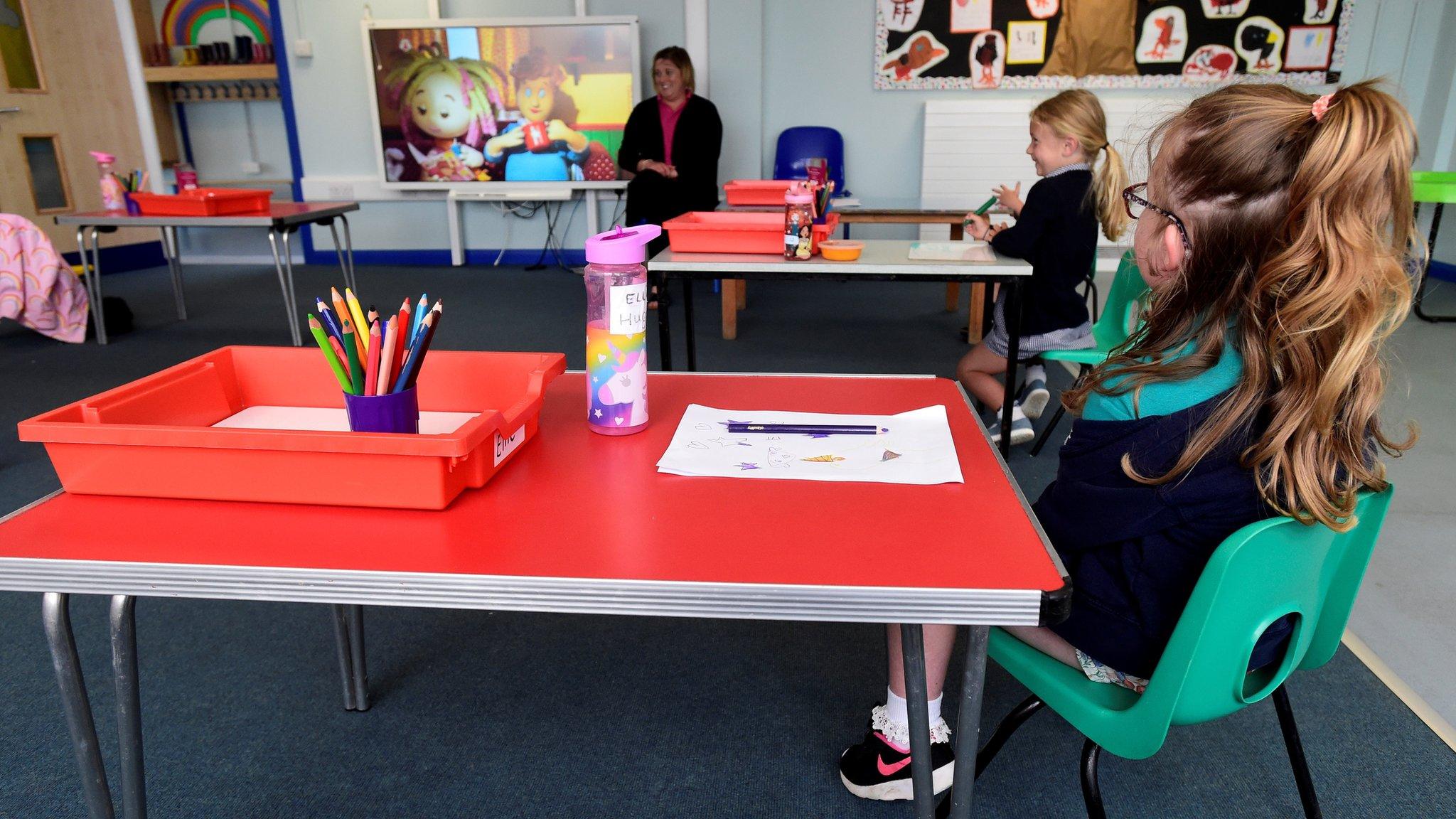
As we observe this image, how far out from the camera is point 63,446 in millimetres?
738

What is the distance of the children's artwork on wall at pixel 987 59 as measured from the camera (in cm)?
510

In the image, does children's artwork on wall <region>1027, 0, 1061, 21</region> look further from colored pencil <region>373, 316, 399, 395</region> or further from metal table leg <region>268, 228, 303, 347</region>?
colored pencil <region>373, 316, 399, 395</region>

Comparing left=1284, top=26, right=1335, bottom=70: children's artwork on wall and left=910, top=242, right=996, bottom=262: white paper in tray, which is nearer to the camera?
left=910, top=242, right=996, bottom=262: white paper in tray

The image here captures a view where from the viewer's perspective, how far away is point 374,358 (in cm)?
80

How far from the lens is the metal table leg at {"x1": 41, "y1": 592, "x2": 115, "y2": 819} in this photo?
741 mm

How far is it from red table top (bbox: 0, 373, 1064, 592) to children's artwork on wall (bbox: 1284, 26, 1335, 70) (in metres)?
5.48

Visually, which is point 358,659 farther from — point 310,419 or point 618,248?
point 618,248

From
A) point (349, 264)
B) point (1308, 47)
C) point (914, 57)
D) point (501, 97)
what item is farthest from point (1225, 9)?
point (349, 264)

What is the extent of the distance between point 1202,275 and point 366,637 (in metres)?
1.43

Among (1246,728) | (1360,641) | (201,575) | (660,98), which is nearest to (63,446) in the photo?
(201,575)

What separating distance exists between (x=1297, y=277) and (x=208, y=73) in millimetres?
6263

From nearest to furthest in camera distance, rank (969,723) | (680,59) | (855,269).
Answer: (969,723) → (855,269) → (680,59)

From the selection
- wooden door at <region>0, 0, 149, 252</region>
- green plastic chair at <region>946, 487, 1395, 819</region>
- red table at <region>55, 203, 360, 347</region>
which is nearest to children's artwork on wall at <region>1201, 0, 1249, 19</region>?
red table at <region>55, 203, 360, 347</region>

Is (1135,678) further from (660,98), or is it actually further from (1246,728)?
(660,98)
